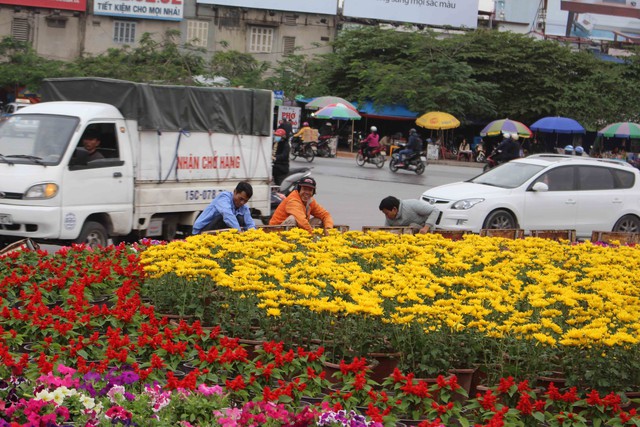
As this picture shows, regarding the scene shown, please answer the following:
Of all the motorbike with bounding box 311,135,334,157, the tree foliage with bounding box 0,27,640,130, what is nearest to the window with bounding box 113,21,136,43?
the tree foliage with bounding box 0,27,640,130

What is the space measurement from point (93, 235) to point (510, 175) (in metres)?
7.75

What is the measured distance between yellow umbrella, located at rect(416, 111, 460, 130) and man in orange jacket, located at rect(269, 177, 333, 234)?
29.8 m

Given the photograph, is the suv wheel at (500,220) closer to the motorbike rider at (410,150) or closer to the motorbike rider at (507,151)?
the motorbike rider at (507,151)

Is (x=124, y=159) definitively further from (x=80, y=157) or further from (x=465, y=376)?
(x=465, y=376)

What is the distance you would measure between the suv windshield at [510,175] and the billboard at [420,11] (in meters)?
35.4

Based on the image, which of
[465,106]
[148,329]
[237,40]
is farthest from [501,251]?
[237,40]

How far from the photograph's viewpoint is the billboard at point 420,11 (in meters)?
52.4

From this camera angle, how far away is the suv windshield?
676 inches

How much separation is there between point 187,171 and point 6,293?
658cm

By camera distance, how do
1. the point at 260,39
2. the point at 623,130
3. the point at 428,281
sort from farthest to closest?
the point at 260,39
the point at 623,130
the point at 428,281

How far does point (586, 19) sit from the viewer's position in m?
56.4

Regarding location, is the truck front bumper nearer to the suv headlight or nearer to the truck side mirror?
the truck side mirror

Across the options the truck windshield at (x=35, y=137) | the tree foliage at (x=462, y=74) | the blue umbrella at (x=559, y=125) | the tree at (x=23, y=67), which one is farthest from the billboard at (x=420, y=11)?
the truck windshield at (x=35, y=137)

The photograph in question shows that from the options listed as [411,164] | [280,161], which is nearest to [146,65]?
[411,164]
